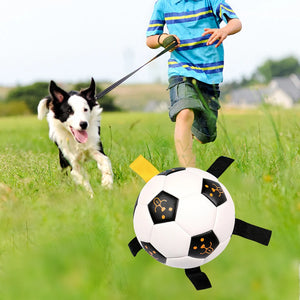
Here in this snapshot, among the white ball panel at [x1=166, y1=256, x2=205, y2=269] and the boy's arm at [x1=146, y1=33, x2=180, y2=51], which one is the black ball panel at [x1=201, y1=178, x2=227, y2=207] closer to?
the white ball panel at [x1=166, y1=256, x2=205, y2=269]

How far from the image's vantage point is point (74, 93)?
3.79 meters

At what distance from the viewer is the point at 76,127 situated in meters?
3.63

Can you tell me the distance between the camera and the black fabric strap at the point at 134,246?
244 centimetres

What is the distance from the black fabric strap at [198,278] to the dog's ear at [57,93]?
210cm

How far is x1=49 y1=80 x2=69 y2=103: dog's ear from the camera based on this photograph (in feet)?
11.9

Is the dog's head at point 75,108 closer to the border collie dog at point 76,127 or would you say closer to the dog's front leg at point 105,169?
the border collie dog at point 76,127

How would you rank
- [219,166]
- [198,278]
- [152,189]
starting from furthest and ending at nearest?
[219,166], [152,189], [198,278]

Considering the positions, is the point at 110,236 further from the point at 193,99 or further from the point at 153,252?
the point at 193,99

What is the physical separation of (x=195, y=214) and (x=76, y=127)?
1666 mm

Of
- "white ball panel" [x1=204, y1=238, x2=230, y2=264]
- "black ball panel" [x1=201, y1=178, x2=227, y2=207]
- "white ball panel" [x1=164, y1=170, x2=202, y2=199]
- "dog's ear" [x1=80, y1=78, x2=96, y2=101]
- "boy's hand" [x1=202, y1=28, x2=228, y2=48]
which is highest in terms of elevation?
"boy's hand" [x1=202, y1=28, x2=228, y2=48]

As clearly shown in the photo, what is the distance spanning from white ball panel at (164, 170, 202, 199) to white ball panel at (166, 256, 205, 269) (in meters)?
0.35

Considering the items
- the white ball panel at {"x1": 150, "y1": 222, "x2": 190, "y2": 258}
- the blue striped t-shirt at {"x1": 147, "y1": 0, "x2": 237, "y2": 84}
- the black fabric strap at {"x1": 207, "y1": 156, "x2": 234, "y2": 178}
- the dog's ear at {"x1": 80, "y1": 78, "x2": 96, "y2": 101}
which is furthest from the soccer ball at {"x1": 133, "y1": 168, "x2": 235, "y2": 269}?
the blue striped t-shirt at {"x1": 147, "y1": 0, "x2": 237, "y2": 84}

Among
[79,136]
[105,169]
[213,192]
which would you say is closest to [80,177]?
[105,169]

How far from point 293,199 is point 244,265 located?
0.77 metres
